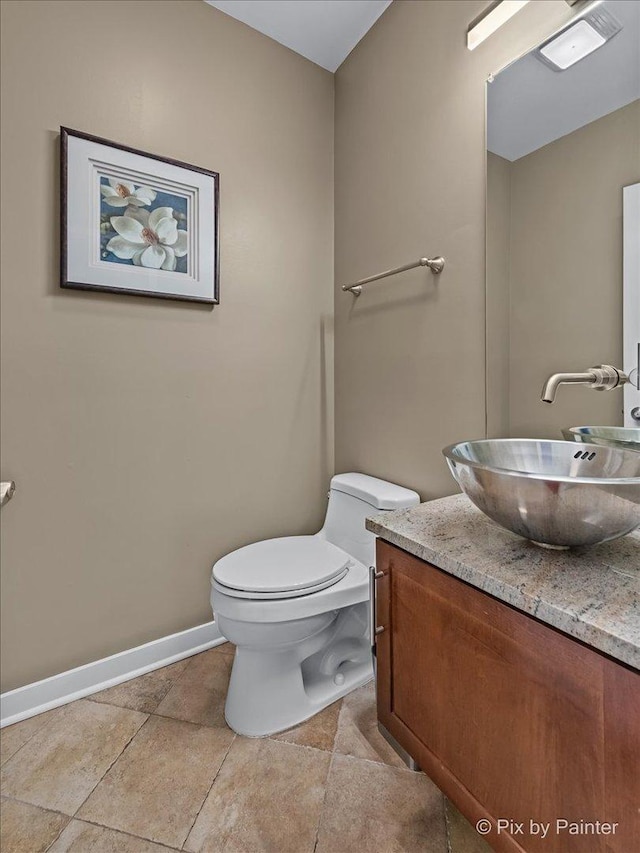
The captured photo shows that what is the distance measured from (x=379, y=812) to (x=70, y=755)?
916 millimetres

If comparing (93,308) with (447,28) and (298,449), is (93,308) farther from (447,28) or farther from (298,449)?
(447,28)

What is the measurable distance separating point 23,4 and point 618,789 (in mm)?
2373

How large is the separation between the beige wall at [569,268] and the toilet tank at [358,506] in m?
0.49

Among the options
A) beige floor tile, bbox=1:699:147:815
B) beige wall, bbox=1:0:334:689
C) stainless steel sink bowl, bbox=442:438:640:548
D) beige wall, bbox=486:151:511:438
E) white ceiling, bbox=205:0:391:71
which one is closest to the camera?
stainless steel sink bowl, bbox=442:438:640:548

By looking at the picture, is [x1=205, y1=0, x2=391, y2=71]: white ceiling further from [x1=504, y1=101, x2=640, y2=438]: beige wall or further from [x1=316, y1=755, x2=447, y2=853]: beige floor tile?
[x1=316, y1=755, x2=447, y2=853]: beige floor tile

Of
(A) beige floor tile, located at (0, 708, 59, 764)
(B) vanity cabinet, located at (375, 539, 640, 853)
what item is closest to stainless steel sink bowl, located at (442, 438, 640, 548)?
(B) vanity cabinet, located at (375, 539, 640, 853)

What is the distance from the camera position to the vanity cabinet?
0.54 m

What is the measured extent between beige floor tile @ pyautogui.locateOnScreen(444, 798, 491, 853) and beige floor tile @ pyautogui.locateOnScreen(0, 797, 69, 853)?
3.16 feet

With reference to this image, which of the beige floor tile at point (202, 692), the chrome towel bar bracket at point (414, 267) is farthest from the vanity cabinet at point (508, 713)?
the chrome towel bar bracket at point (414, 267)

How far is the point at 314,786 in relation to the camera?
1.12 m

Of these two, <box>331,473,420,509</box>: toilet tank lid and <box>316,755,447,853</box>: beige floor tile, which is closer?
<box>316,755,447,853</box>: beige floor tile

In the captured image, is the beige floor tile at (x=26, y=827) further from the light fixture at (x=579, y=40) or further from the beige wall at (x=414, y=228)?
the light fixture at (x=579, y=40)

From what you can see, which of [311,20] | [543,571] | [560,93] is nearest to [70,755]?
[543,571]

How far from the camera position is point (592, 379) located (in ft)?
3.33
